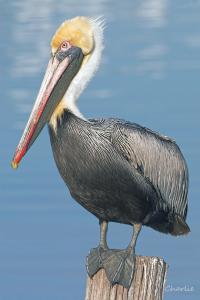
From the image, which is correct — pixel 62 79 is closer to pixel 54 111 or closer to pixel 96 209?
pixel 54 111

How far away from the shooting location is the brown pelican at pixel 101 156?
17.2 ft

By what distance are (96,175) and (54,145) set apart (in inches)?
14.6

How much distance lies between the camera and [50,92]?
18.5 feet

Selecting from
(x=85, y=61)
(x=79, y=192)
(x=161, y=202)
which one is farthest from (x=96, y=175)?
(x=85, y=61)

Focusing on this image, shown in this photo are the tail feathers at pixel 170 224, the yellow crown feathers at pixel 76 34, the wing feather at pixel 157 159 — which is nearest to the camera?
the wing feather at pixel 157 159

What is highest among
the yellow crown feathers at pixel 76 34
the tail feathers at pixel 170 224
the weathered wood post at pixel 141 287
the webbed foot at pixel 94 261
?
the yellow crown feathers at pixel 76 34

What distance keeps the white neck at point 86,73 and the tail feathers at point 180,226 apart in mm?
987

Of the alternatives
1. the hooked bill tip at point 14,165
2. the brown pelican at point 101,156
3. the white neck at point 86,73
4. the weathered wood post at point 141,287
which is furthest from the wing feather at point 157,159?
the weathered wood post at point 141,287

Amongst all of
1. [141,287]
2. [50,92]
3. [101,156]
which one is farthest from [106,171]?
[141,287]

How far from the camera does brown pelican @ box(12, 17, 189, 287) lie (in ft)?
17.2

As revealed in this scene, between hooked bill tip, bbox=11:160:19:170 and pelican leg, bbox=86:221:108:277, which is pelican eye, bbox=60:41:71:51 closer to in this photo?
hooked bill tip, bbox=11:160:19:170

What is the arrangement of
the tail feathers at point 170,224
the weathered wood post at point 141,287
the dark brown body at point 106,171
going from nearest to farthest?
the weathered wood post at point 141,287 → the dark brown body at point 106,171 → the tail feathers at point 170,224

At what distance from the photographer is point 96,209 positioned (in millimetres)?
5316

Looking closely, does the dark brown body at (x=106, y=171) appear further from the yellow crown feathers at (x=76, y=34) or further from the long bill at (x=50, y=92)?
the yellow crown feathers at (x=76, y=34)
